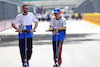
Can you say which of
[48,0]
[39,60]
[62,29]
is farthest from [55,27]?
[48,0]

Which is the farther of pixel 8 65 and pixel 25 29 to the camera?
pixel 8 65

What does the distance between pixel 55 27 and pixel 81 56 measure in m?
3.11

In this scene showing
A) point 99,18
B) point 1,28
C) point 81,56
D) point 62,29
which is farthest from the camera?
point 99,18

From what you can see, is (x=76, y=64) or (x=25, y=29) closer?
(x=25, y=29)

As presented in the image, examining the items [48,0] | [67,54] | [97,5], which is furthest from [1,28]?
[48,0]

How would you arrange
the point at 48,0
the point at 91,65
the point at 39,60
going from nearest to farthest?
1. the point at 91,65
2. the point at 39,60
3. the point at 48,0

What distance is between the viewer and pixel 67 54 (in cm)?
1069

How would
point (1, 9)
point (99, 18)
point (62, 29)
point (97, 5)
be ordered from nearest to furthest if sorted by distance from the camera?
point (62, 29) → point (99, 18) → point (1, 9) → point (97, 5)

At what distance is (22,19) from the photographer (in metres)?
7.43

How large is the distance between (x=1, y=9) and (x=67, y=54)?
107ft

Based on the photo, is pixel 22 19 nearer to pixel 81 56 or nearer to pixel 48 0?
pixel 81 56

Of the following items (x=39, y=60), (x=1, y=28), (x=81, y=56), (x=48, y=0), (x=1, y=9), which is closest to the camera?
(x=39, y=60)

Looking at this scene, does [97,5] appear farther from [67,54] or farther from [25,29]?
[25,29]

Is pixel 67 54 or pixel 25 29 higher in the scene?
pixel 25 29
